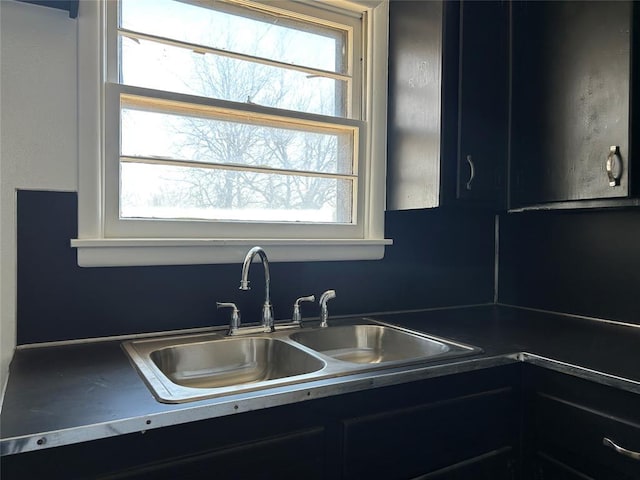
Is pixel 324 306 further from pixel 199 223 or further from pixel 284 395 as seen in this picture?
pixel 284 395

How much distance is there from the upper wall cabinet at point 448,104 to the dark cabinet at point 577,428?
2.22 ft

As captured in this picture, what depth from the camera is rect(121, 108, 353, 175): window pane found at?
146 centimetres

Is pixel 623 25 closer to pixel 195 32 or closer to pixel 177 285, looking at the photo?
pixel 195 32

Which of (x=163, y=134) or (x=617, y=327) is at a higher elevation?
(x=163, y=134)

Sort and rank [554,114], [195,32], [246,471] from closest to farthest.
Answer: [246,471], [195,32], [554,114]

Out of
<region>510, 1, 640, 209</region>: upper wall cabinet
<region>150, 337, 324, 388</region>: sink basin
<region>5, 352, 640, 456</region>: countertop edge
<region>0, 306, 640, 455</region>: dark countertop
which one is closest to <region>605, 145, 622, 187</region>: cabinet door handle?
<region>510, 1, 640, 209</region>: upper wall cabinet

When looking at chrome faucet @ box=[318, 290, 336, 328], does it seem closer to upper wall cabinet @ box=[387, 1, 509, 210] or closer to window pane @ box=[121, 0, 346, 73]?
upper wall cabinet @ box=[387, 1, 509, 210]

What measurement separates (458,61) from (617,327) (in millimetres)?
1135

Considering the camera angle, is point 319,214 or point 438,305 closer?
point 319,214

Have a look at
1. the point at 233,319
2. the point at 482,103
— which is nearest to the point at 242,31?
the point at 482,103

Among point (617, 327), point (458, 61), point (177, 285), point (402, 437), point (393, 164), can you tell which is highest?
point (458, 61)

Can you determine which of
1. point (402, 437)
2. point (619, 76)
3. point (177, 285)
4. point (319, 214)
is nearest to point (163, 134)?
point (177, 285)

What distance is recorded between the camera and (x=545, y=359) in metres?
1.23

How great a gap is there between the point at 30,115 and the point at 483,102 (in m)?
1.48
